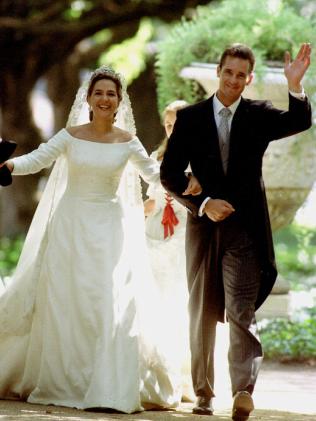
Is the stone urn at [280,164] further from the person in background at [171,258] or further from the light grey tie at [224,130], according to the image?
the light grey tie at [224,130]

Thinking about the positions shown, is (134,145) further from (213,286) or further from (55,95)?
(55,95)

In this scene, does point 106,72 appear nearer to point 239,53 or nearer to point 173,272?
point 239,53

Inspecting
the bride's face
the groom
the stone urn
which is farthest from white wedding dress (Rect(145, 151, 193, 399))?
the stone urn

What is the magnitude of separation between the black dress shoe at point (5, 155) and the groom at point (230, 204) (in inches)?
32.9

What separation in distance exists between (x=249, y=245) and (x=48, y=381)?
4.57 ft

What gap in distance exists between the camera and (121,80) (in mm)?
7641

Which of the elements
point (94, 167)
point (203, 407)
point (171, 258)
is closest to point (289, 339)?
point (171, 258)

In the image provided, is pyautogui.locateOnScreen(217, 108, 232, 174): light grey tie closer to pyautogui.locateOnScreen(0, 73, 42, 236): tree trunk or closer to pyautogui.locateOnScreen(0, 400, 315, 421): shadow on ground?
pyautogui.locateOnScreen(0, 400, 315, 421): shadow on ground

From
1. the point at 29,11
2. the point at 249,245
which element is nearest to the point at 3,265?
the point at 29,11

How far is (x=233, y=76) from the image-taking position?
6.97 m

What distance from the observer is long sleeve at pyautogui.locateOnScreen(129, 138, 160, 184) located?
7.55 m

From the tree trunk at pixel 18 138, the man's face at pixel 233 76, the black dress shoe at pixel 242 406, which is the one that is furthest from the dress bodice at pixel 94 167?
the tree trunk at pixel 18 138

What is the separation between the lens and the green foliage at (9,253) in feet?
58.4

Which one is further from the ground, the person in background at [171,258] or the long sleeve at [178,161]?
the long sleeve at [178,161]
